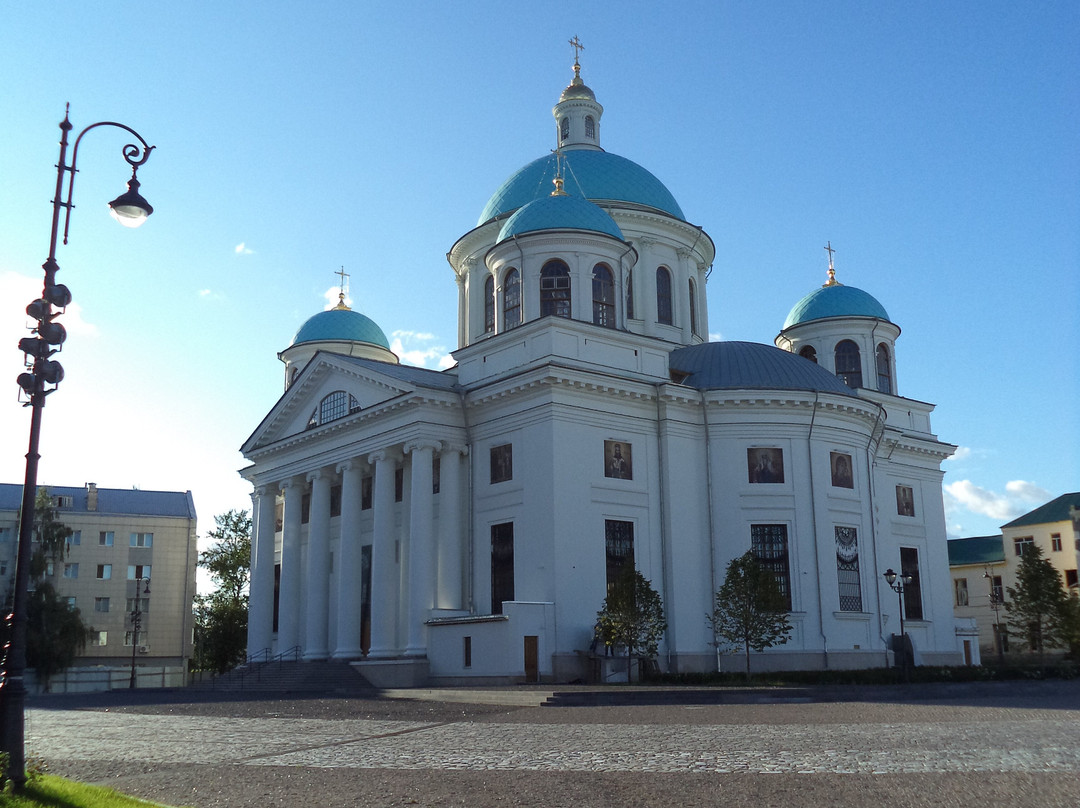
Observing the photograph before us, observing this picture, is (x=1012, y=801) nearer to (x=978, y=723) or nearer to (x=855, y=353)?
(x=978, y=723)

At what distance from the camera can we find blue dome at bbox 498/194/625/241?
3634 cm

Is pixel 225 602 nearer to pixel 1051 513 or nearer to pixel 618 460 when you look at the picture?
pixel 618 460

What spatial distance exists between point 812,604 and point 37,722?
22960mm

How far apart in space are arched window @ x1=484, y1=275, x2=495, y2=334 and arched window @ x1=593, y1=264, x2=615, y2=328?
4479 millimetres

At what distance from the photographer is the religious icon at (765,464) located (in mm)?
35719

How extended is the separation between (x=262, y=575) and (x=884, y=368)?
27.8 metres

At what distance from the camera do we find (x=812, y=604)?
114ft

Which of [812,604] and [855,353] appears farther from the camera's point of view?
[855,353]

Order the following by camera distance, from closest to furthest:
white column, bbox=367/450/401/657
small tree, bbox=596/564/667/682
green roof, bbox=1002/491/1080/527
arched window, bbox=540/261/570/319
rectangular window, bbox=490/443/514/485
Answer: small tree, bbox=596/564/667/682
rectangular window, bbox=490/443/514/485
white column, bbox=367/450/401/657
arched window, bbox=540/261/570/319
green roof, bbox=1002/491/1080/527

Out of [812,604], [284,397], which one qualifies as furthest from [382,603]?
[812,604]

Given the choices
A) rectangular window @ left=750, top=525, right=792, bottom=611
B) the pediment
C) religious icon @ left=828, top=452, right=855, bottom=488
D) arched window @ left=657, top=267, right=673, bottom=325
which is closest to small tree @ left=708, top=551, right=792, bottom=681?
rectangular window @ left=750, top=525, right=792, bottom=611

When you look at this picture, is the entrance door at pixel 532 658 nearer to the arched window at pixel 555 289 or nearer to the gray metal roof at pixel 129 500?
the arched window at pixel 555 289

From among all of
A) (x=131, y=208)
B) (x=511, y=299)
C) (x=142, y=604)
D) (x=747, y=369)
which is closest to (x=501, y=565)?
(x=511, y=299)

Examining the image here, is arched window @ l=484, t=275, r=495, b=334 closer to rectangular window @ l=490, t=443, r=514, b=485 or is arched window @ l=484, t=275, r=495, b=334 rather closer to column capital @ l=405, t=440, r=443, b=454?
column capital @ l=405, t=440, r=443, b=454
